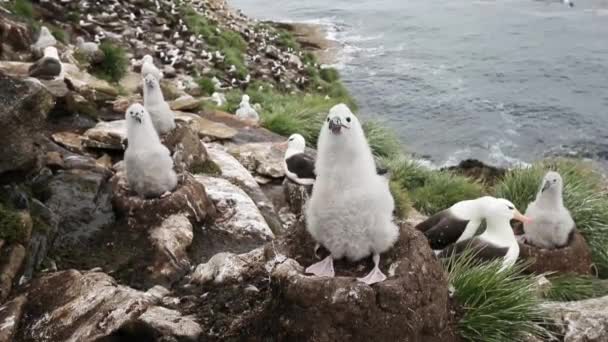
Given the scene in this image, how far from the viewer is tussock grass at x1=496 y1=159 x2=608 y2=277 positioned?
8.53 meters

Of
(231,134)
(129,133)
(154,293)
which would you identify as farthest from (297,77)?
(154,293)

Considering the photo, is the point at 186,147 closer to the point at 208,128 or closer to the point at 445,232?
the point at 208,128

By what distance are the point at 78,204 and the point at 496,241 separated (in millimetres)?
4160

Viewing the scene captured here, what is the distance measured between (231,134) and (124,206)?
4.29m

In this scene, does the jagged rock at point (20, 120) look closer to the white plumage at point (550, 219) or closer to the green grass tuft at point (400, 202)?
the white plumage at point (550, 219)

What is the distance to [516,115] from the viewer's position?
20.6m

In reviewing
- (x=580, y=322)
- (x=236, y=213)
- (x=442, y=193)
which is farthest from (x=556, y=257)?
(x=442, y=193)

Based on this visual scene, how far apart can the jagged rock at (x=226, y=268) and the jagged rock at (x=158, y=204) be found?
102 centimetres

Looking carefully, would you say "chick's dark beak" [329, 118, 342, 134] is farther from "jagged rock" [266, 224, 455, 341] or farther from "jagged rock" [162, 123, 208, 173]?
"jagged rock" [162, 123, 208, 173]

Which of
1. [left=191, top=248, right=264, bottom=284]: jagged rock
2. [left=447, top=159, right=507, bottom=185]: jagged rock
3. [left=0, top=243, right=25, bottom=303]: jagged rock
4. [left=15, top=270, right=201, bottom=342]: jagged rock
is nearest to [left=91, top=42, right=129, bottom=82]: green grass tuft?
[left=447, top=159, right=507, bottom=185]: jagged rock

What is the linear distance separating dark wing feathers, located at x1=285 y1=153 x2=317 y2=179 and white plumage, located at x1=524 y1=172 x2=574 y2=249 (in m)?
2.70

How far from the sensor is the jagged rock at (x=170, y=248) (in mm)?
5406

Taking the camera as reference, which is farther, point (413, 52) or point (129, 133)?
point (413, 52)

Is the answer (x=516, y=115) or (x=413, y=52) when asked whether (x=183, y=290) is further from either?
(x=413, y=52)
